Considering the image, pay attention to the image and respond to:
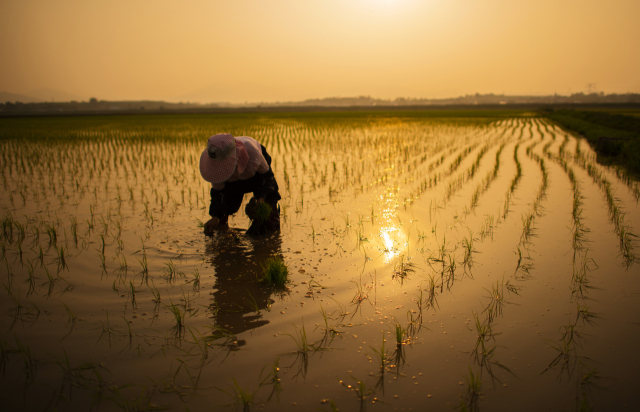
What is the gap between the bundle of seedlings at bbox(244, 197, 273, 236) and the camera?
3.08 m

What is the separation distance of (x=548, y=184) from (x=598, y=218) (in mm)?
1675

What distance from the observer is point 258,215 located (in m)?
3.12

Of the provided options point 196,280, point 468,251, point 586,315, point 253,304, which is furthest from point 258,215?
point 586,315

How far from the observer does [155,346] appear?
1.73m

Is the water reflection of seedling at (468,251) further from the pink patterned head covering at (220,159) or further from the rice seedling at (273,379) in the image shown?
the pink patterned head covering at (220,159)

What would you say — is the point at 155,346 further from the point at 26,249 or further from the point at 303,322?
the point at 26,249

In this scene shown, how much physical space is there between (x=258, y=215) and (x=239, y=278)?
0.77m

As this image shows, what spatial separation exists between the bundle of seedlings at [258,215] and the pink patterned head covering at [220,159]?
0.46m

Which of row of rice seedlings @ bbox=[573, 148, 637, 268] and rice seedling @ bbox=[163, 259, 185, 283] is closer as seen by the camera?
rice seedling @ bbox=[163, 259, 185, 283]

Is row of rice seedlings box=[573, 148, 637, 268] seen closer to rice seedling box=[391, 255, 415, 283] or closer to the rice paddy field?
the rice paddy field

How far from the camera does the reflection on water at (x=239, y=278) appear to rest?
1.98 m

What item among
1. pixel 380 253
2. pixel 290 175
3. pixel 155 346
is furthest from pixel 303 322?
pixel 290 175

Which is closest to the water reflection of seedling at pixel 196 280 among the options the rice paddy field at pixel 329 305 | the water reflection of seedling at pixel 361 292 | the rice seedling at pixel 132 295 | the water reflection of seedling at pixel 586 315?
the rice paddy field at pixel 329 305

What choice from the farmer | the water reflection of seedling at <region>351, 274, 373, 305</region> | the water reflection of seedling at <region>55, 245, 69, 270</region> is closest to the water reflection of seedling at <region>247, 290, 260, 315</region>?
the water reflection of seedling at <region>351, 274, 373, 305</region>
